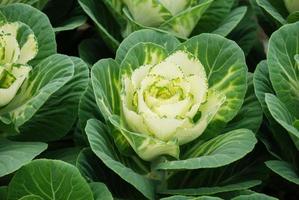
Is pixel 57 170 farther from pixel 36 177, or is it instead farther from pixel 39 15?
pixel 39 15

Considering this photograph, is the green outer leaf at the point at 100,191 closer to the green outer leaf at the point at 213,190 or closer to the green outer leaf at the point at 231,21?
the green outer leaf at the point at 213,190

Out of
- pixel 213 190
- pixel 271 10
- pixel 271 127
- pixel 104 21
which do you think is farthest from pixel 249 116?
pixel 104 21

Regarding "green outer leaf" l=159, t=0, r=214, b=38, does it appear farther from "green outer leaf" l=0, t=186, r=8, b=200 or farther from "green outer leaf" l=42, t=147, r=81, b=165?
"green outer leaf" l=0, t=186, r=8, b=200

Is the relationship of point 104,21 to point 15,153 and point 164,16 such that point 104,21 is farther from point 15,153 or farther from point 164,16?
point 15,153

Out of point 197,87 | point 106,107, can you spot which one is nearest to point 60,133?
point 106,107

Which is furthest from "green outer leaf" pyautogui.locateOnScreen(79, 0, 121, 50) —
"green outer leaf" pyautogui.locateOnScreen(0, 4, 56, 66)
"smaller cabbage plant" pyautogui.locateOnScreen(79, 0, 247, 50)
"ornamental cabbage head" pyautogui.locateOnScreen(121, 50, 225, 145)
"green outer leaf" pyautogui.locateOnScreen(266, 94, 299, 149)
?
"green outer leaf" pyautogui.locateOnScreen(266, 94, 299, 149)

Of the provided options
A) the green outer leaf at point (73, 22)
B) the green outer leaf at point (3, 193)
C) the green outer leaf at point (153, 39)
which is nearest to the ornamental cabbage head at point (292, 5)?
the green outer leaf at point (153, 39)
